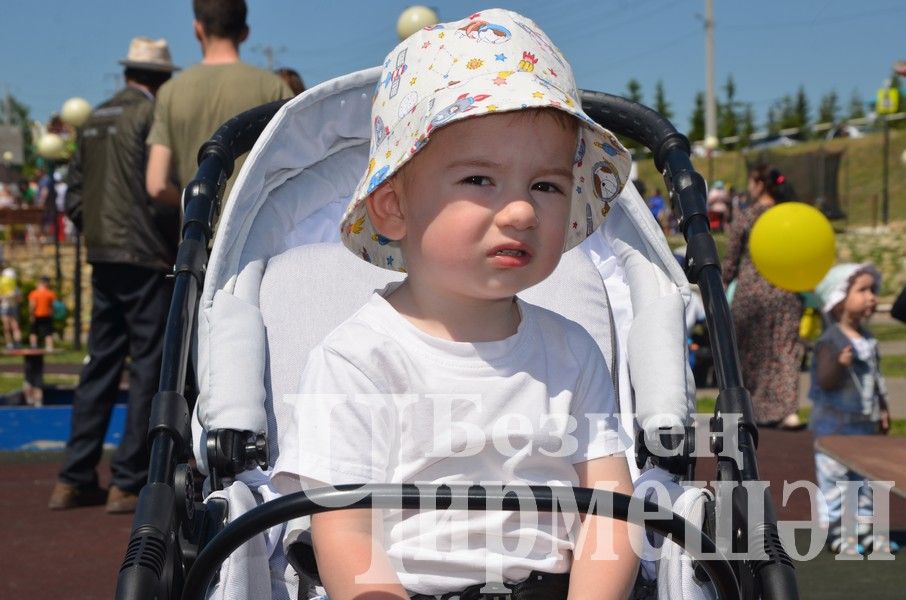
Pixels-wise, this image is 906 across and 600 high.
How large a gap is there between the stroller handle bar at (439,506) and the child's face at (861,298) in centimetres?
423

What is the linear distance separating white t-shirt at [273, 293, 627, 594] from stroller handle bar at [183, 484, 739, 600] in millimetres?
307

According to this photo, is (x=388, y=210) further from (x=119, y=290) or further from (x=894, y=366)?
(x=894, y=366)

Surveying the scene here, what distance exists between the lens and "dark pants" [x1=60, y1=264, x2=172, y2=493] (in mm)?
5496

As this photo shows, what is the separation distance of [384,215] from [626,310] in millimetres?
1050

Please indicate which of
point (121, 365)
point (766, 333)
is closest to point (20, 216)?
point (766, 333)

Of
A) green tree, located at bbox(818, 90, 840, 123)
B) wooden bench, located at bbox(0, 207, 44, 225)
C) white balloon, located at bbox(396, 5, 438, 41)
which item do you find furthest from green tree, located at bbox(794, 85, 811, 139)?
white balloon, located at bbox(396, 5, 438, 41)

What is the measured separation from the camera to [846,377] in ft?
18.4

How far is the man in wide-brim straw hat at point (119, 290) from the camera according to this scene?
5512 millimetres

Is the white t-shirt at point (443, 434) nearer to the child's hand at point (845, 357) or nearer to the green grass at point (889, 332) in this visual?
the child's hand at point (845, 357)

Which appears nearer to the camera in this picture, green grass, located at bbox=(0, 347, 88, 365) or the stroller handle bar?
the stroller handle bar

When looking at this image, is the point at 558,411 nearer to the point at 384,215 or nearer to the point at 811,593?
the point at 384,215

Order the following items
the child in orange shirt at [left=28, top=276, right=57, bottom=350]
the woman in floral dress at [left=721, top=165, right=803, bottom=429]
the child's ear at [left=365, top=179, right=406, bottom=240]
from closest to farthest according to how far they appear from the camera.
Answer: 1. the child's ear at [left=365, top=179, right=406, bottom=240]
2. the woman in floral dress at [left=721, top=165, right=803, bottom=429]
3. the child in orange shirt at [left=28, top=276, right=57, bottom=350]

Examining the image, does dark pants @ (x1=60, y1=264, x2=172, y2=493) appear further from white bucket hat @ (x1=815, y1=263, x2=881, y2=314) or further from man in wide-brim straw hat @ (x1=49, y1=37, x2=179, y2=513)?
white bucket hat @ (x1=815, y1=263, x2=881, y2=314)

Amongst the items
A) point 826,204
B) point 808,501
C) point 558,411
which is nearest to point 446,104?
point 558,411
